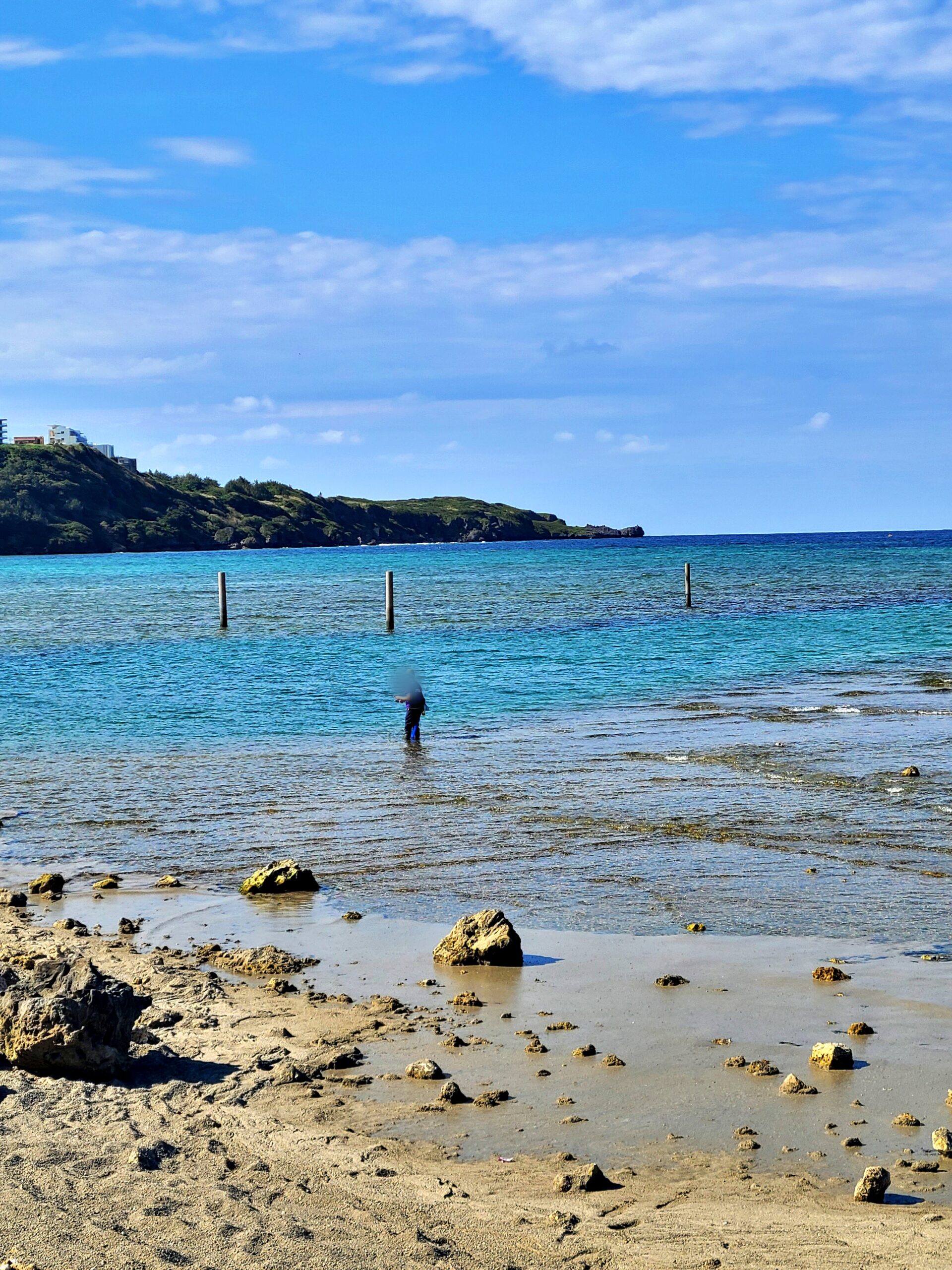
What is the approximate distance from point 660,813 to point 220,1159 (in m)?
9.76

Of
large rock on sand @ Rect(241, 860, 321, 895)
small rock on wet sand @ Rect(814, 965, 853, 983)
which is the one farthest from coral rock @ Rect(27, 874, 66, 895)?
small rock on wet sand @ Rect(814, 965, 853, 983)

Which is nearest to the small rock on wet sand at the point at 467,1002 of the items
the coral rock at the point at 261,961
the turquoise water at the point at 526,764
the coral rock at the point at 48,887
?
the coral rock at the point at 261,961

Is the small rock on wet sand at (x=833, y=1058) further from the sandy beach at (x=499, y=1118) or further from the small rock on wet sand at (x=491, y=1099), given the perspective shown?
the small rock on wet sand at (x=491, y=1099)

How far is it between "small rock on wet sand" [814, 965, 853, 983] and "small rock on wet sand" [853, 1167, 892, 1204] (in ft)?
10.7

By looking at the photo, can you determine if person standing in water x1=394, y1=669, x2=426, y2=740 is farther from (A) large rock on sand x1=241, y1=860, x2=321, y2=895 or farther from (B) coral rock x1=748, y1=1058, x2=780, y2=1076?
(B) coral rock x1=748, y1=1058, x2=780, y2=1076

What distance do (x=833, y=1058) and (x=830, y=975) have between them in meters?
1.84

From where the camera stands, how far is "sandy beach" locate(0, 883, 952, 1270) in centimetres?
557

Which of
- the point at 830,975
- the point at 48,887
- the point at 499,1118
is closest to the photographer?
the point at 499,1118

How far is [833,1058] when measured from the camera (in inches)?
293

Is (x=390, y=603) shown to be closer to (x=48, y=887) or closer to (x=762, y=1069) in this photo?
(x=48, y=887)

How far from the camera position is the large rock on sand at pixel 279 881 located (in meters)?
12.2

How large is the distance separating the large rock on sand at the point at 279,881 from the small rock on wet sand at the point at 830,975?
202 inches

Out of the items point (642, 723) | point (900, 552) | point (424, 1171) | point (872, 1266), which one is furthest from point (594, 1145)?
point (900, 552)

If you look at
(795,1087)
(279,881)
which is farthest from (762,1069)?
(279,881)
